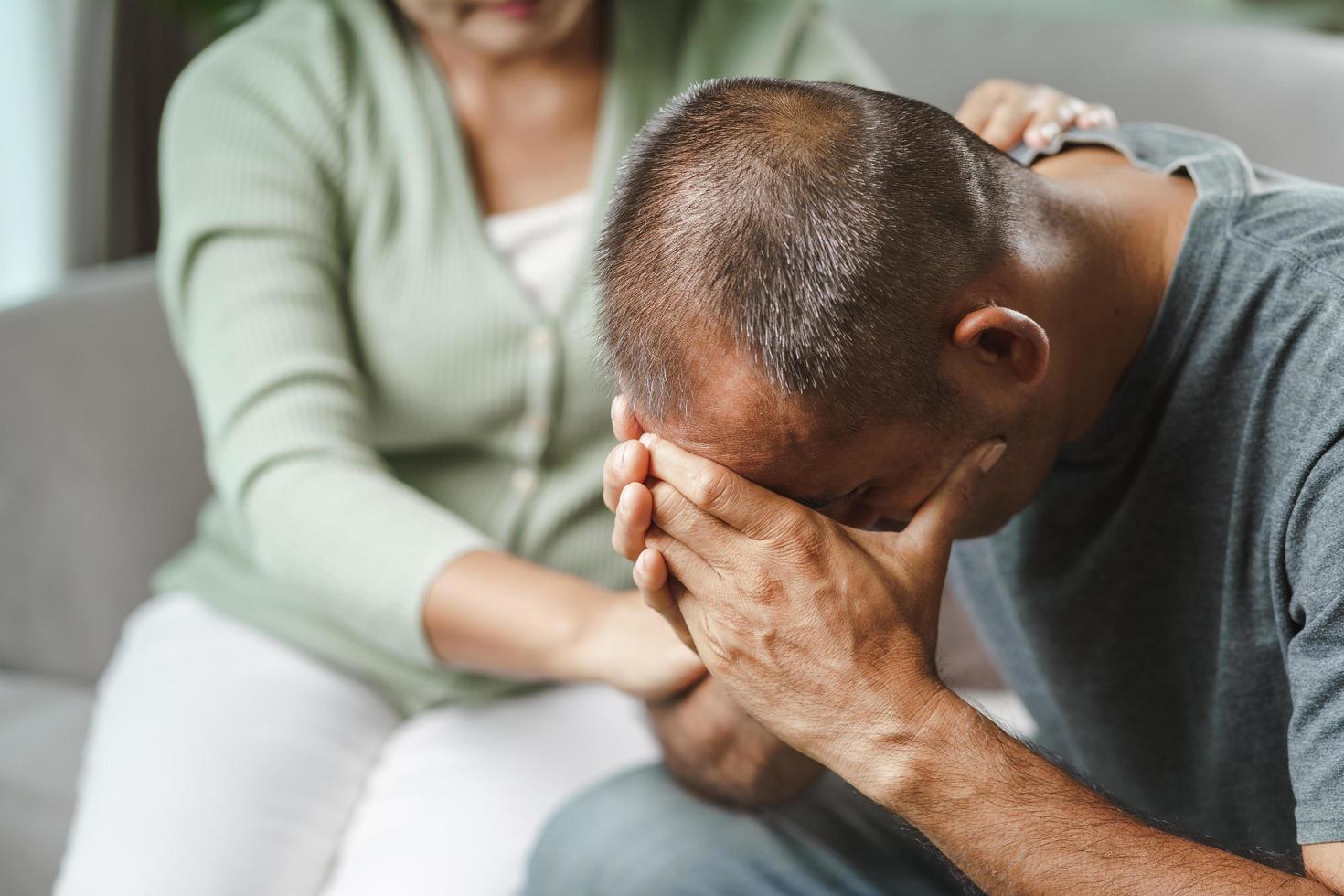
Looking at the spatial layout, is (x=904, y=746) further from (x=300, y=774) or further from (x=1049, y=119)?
(x=300, y=774)

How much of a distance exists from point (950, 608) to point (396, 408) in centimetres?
66

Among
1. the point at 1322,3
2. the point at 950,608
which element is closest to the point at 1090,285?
the point at 950,608

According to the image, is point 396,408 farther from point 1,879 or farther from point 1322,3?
point 1322,3

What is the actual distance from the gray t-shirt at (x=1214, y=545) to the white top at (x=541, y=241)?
1.70ft

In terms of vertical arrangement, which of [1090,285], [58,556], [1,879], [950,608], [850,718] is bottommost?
[1,879]

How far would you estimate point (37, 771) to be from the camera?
1277mm

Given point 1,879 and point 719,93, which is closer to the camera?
point 719,93

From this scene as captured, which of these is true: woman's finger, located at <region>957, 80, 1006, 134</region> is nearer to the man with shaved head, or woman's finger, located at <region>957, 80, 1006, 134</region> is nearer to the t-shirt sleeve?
the man with shaved head

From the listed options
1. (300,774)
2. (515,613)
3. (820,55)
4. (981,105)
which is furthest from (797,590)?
(820,55)

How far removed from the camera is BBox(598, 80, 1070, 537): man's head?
661mm

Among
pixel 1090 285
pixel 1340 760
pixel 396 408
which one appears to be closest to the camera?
pixel 1340 760

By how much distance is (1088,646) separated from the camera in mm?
950

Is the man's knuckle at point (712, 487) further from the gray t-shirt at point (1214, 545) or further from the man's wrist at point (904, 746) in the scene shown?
the gray t-shirt at point (1214, 545)

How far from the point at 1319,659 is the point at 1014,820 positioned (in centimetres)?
19
